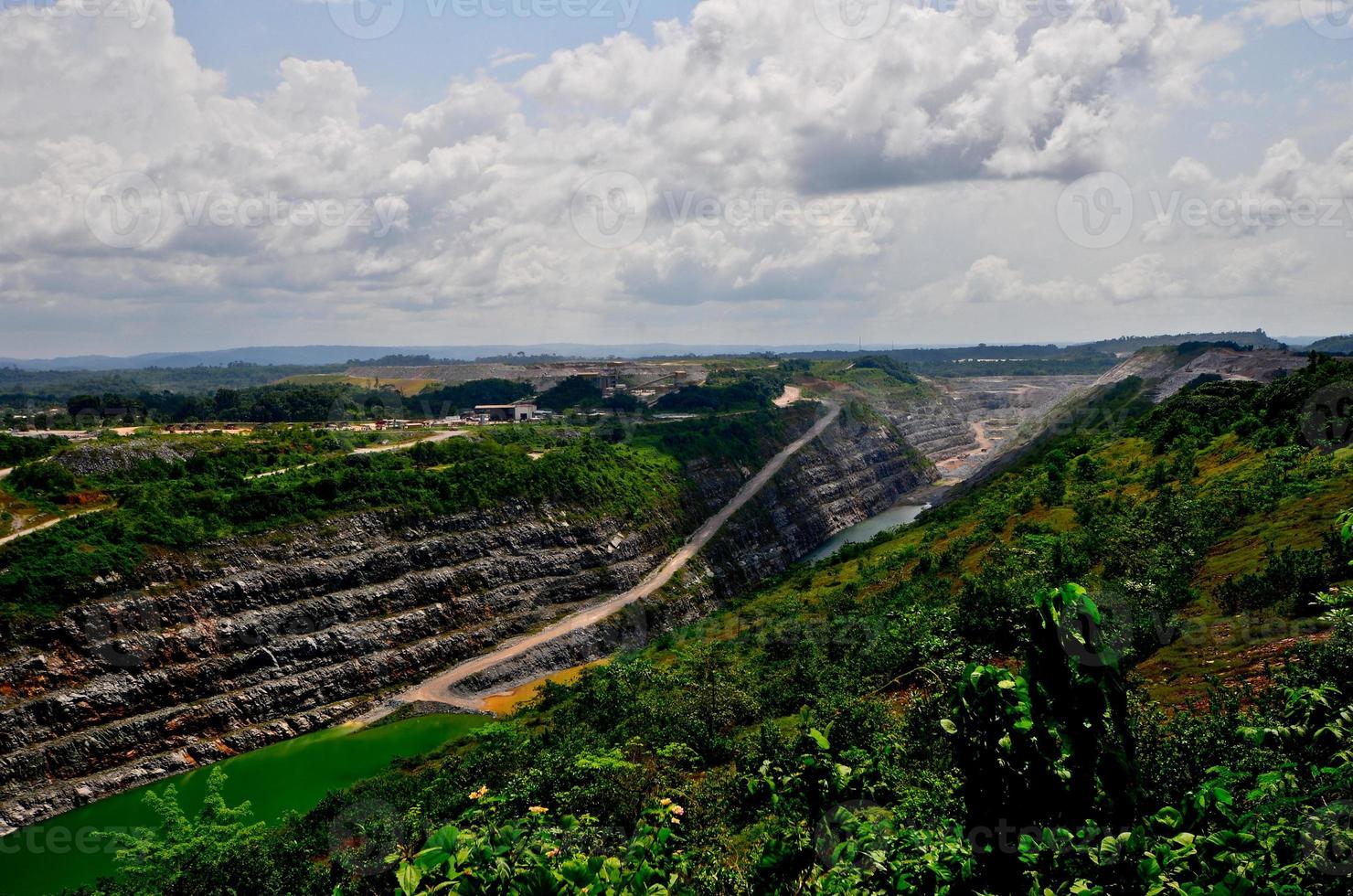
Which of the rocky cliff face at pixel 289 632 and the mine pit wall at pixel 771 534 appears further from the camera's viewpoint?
the mine pit wall at pixel 771 534

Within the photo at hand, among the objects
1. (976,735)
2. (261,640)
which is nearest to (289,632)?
(261,640)

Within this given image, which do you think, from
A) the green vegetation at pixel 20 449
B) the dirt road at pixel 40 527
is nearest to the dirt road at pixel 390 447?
the dirt road at pixel 40 527

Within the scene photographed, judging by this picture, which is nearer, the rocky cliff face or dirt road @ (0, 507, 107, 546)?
the rocky cliff face

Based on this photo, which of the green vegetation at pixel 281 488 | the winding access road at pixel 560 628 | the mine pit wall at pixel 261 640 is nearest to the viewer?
the mine pit wall at pixel 261 640

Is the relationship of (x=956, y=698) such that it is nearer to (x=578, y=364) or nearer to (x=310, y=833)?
(x=310, y=833)

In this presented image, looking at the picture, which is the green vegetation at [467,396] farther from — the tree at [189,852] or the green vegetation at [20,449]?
the tree at [189,852]

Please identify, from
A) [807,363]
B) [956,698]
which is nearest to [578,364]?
[807,363]

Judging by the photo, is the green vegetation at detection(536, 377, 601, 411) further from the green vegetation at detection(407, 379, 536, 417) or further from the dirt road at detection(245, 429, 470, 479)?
the dirt road at detection(245, 429, 470, 479)

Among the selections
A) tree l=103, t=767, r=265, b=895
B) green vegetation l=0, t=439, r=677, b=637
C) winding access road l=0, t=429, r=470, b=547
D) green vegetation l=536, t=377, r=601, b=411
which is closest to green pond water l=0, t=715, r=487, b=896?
tree l=103, t=767, r=265, b=895
